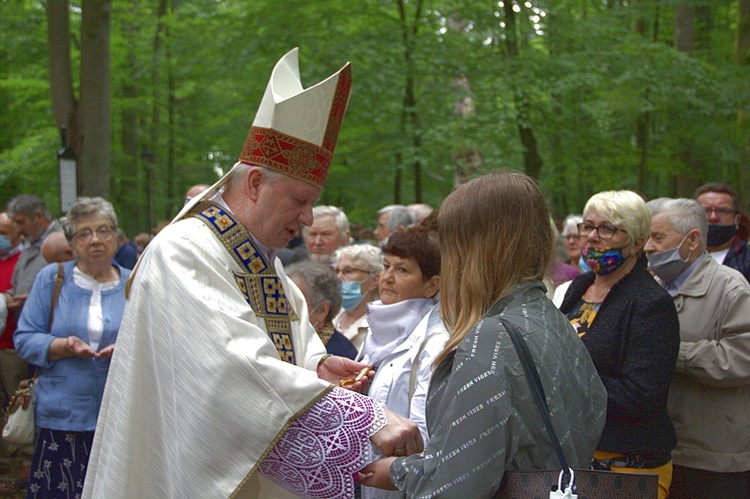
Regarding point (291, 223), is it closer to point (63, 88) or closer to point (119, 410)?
point (119, 410)

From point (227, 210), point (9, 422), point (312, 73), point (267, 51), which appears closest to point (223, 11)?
point (267, 51)

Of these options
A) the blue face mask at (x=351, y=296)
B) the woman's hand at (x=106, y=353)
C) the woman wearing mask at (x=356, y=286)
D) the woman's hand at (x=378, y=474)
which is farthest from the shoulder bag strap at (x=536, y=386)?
the blue face mask at (x=351, y=296)

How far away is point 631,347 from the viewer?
3.82 meters

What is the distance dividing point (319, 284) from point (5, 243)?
4439mm

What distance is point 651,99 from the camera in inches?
465

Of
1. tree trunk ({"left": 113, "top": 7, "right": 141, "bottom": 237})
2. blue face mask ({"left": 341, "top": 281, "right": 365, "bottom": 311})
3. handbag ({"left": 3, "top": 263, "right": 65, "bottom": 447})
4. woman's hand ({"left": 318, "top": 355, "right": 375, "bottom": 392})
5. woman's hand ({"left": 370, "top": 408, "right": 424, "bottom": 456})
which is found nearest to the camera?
woman's hand ({"left": 370, "top": 408, "right": 424, "bottom": 456})

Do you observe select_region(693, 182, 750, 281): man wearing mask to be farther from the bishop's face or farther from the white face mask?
the bishop's face

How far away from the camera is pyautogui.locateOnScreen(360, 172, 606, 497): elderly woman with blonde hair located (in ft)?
7.01

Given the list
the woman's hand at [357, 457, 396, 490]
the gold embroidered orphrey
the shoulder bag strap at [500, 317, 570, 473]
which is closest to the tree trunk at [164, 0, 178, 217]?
the gold embroidered orphrey

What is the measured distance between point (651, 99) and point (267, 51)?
5675 mm

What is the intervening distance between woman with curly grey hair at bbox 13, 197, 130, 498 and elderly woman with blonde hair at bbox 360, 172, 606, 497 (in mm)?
3004

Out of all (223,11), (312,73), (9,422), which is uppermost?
(223,11)

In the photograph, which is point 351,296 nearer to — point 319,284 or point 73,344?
point 319,284

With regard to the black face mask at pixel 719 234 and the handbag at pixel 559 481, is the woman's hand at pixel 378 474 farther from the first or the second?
the black face mask at pixel 719 234
